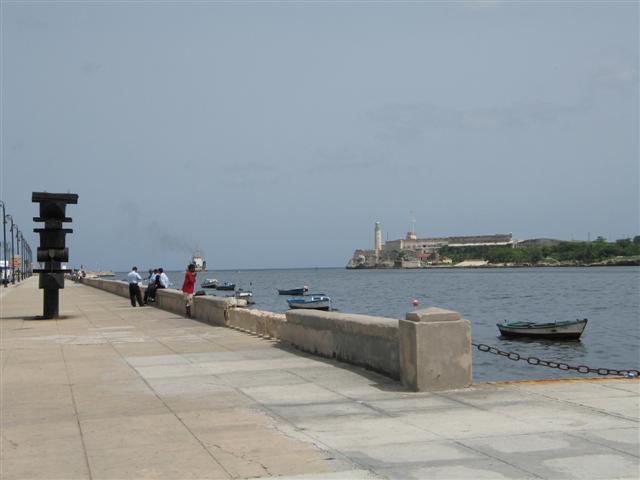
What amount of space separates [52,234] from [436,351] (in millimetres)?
17406

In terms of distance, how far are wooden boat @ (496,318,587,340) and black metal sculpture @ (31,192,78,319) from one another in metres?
30.2

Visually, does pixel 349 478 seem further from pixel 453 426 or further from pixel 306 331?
pixel 306 331

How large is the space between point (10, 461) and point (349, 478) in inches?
117

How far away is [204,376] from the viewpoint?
11781 millimetres

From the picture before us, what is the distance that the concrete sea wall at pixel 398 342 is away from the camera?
972 cm

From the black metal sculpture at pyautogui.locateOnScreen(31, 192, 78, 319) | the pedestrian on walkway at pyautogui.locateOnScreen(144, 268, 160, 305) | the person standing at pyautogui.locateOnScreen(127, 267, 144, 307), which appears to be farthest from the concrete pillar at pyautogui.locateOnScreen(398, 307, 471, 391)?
the pedestrian on walkway at pyautogui.locateOnScreen(144, 268, 160, 305)

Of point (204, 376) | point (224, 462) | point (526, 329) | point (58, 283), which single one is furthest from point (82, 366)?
point (526, 329)

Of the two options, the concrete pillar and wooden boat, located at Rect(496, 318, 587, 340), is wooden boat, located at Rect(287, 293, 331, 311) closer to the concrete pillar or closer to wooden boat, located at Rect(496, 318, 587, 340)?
wooden boat, located at Rect(496, 318, 587, 340)

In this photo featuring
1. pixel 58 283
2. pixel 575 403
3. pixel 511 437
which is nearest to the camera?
pixel 511 437

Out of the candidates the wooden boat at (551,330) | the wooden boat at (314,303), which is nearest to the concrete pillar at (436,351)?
the wooden boat at (551,330)

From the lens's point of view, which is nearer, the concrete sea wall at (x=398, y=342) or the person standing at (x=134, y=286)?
the concrete sea wall at (x=398, y=342)

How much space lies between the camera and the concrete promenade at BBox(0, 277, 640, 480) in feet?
21.3

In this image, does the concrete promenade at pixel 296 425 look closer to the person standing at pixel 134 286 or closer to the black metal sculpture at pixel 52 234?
the black metal sculpture at pixel 52 234

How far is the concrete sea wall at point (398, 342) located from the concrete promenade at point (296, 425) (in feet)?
0.72
